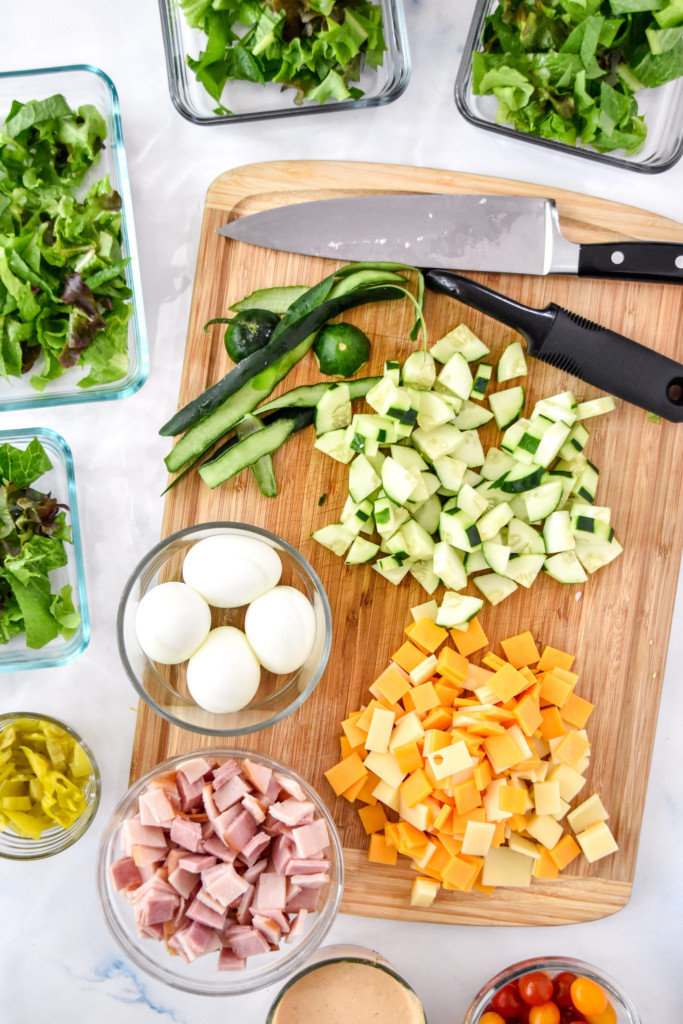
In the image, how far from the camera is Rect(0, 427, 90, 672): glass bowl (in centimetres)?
193

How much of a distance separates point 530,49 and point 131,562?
1542 mm

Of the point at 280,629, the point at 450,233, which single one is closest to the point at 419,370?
the point at 450,233

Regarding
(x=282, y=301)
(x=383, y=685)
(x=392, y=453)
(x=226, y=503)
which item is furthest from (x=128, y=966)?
(x=282, y=301)

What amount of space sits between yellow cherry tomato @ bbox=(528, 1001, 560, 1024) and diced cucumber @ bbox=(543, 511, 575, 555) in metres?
1.04

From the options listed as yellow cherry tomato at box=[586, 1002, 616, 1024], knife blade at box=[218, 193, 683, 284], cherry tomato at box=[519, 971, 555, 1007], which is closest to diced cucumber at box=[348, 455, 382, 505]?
knife blade at box=[218, 193, 683, 284]

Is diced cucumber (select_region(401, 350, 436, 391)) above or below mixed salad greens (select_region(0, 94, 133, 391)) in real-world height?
below

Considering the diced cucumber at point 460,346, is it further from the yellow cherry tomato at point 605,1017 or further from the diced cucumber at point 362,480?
the yellow cherry tomato at point 605,1017

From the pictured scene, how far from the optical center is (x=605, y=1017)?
1.81 m

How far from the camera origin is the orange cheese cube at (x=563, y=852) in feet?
6.09

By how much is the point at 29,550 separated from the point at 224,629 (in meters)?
0.50

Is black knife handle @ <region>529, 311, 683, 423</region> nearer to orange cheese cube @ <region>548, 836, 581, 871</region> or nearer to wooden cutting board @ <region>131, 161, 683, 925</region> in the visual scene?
wooden cutting board @ <region>131, 161, 683, 925</region>

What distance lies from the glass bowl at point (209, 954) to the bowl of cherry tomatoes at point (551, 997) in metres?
0.43

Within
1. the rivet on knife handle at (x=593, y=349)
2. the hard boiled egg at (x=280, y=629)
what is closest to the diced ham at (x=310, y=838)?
the hard boiled egg at (x=280, y=629)

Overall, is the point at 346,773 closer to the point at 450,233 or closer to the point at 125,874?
the point at 125,874
